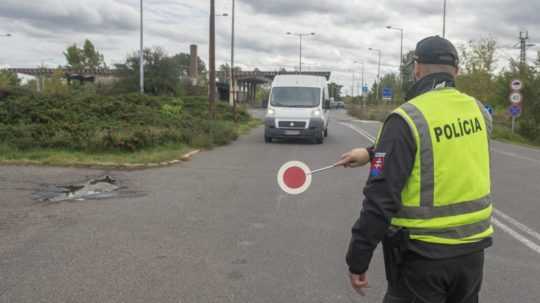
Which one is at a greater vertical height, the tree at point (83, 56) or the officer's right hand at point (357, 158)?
the tree at point (83, 56)

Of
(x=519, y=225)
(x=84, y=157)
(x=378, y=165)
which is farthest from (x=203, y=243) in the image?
(x=84, y=157)

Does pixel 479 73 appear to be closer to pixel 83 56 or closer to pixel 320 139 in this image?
pixel 320 139

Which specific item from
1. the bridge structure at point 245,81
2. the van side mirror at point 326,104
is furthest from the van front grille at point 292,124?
the bridge structure at point 245,81

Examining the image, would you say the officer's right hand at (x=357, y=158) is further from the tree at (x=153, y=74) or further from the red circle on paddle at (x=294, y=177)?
the tree at (x=153, y=74)

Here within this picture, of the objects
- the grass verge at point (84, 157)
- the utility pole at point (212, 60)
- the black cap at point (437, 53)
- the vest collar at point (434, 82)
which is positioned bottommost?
the grass verge at point (84, 157)

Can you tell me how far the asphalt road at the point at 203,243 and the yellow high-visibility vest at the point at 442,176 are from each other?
216 cm

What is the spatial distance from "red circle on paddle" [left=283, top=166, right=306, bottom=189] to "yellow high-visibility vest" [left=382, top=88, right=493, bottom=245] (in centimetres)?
92

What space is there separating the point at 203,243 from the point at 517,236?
377 centimetres

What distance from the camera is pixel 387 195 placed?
2.25 m

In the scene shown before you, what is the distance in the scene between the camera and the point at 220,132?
1842 cm

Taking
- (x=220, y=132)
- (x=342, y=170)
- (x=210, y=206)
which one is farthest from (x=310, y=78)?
(x=210, y=206)

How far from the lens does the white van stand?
1930 cm

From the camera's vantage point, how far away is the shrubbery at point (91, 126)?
45.8 feet

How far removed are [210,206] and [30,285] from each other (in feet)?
12.0
